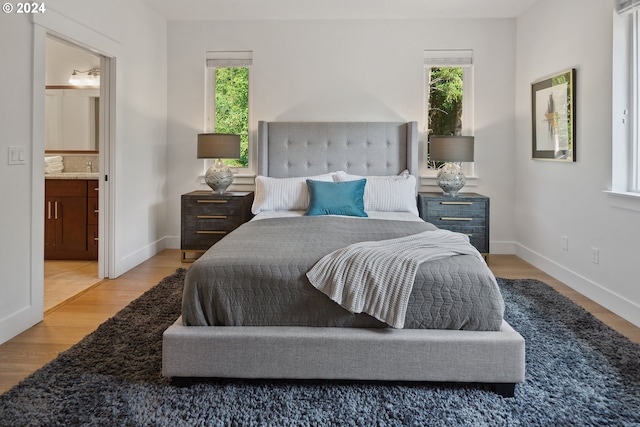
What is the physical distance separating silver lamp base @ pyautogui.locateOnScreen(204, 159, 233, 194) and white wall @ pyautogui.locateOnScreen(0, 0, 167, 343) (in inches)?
24.9

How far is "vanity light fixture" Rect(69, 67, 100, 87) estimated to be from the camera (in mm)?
5320

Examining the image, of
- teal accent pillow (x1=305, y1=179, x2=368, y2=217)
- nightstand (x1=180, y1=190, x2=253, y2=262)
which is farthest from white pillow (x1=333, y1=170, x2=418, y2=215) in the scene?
nightstand (x1=180, y1=190, x2=253, y2=262)

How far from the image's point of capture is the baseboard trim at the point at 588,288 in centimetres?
322

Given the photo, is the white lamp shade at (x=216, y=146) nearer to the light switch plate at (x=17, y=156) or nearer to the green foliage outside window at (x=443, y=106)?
the light switch plate at (x=17, y=156)

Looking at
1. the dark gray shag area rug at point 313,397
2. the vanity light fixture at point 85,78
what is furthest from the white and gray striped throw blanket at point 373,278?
the vanity light fixture at point 85,78

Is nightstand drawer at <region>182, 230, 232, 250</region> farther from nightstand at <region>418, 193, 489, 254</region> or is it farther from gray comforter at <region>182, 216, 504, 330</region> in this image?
gray comforter at <region>182, 216, 504, 330</region>

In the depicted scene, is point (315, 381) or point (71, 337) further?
point (71, 337)

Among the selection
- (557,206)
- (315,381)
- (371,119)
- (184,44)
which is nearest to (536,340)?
(315,381)

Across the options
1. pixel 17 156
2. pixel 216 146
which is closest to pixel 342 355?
pixel 17 156

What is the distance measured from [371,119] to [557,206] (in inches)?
82.3

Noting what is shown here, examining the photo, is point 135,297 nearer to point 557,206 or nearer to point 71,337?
point 71,337

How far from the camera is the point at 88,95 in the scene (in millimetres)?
5344

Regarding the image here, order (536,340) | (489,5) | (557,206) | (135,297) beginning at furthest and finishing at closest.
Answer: (489,5)
(557,206)
(135,297)
(536,340)

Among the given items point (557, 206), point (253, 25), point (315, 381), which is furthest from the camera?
point (253, 25)
